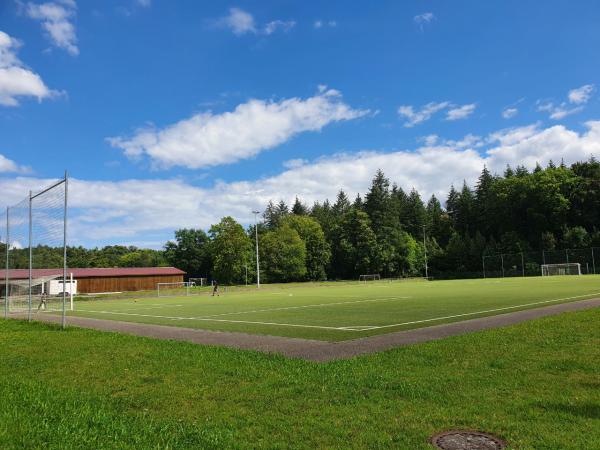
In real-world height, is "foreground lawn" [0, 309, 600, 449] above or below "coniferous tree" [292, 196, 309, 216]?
below

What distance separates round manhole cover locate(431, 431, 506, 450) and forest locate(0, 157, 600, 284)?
85.9 meters

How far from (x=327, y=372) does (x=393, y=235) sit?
326ft

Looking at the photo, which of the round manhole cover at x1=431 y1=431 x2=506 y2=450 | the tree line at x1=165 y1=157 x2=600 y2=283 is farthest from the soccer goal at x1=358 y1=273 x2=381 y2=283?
the round manhole cover at x1=431 y1=431 x2=506 y2=450

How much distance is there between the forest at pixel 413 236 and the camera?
93750 millimetres

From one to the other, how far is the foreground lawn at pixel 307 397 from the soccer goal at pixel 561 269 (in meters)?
75.3

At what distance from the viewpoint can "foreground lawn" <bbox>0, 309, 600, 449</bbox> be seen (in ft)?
16.5

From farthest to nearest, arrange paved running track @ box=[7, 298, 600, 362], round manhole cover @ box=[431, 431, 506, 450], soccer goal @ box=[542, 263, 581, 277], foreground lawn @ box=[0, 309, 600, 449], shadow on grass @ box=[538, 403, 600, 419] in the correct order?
1. soccer goal @ box=[542, 263, 581, 277]
2. paved running track @ box=[7, 298, 600, 362]
3. shadow on grass @ box=[538, 403, 600, 419]
4. foreground lawn @ box=[0, 309, 600, 449]
5. round manhole cover @ box=[431, 431, 506, 450]

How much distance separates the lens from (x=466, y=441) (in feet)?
15.8

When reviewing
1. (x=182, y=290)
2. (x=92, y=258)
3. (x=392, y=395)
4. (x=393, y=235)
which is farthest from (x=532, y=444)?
(x=92, y=258)

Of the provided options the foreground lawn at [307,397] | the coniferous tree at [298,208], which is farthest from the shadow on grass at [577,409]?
the coniferous tree at [298,208]

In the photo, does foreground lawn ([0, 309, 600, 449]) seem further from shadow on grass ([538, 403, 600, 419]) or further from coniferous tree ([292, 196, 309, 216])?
coniferous tree ([292, 196, 309, 216])

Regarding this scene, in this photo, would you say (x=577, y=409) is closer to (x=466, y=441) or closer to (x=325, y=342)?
(x=466, y=441)

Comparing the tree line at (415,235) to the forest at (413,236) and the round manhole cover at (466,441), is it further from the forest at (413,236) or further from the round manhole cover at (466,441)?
the round manhole cover at (466,441)

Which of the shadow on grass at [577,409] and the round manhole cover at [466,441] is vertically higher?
the shadow on grass at [577,409]
